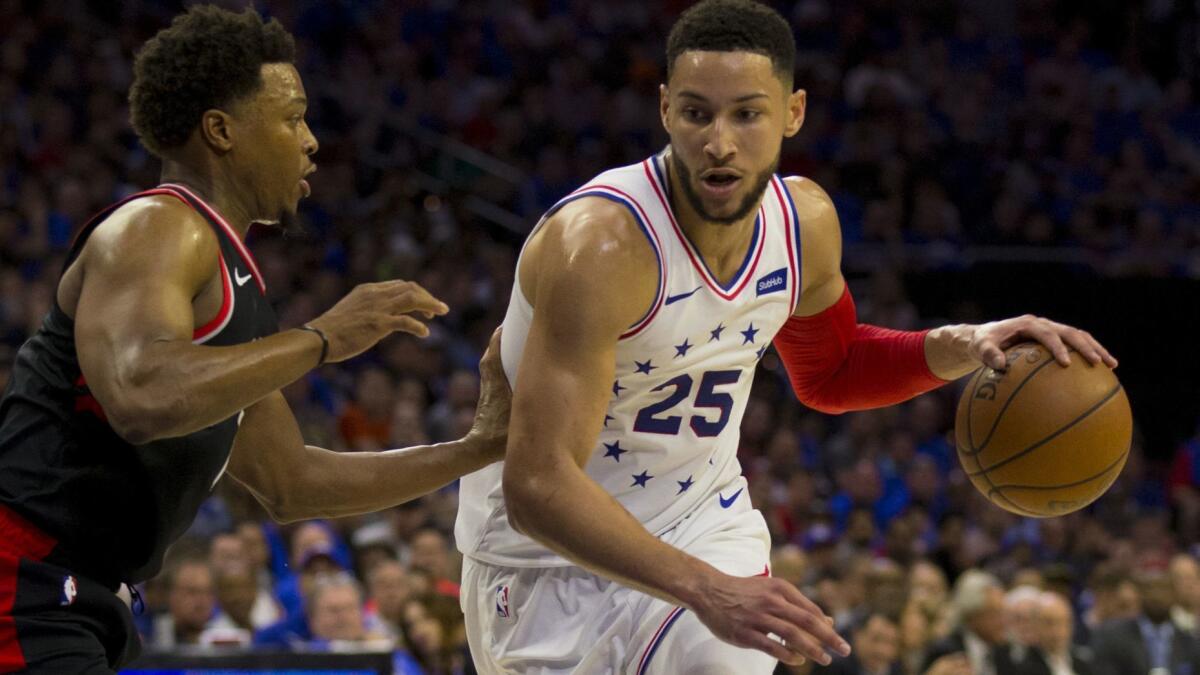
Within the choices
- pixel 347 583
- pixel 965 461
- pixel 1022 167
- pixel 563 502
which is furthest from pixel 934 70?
pixel 563 502

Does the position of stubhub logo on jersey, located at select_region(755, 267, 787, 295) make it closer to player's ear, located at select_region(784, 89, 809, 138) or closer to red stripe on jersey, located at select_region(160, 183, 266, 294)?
player's ear, located at select_region(784, 89, 809, 138)

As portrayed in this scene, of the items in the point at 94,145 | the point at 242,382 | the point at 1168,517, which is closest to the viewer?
the point at 242,382

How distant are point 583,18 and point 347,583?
8.61 m

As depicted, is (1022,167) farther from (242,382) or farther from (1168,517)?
(242,382)

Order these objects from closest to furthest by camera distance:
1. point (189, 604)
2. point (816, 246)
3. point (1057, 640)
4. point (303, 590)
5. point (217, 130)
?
1. point (217, 130)
2. point (816, 246)
3. point (189, 604)
4. point (303, 590)
5. point (1057, 640)

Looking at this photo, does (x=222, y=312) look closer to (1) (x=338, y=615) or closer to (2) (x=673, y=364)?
(2) (x=673, y=364)

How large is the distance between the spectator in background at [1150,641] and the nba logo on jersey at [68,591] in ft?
23.6

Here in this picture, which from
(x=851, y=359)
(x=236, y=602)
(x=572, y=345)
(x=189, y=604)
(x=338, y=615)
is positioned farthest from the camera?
(x=236, y=602)

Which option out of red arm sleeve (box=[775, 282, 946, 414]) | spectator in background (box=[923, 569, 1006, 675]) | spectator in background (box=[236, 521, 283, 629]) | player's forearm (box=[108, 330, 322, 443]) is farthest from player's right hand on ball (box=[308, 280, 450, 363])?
spectator in background (box=[923, 569, 1006, 675])

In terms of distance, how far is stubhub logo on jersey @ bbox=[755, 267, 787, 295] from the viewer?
376 centimetres

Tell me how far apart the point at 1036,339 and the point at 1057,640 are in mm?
5347

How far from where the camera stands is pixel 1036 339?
3756 mm

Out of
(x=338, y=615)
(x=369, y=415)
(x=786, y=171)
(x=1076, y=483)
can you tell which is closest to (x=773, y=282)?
(x=1076, y=483)

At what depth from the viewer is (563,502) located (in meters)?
3.14
